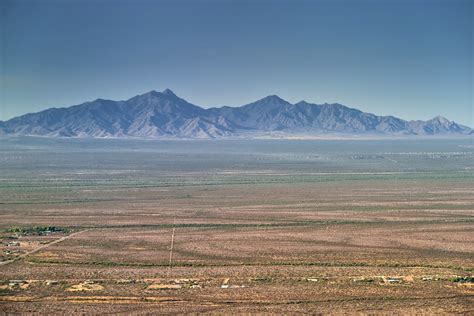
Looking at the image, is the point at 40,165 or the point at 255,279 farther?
the point at 40,165

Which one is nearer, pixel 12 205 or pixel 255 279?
pixel 255 279

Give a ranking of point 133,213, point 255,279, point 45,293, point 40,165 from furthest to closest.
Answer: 1. point 40,165
2. point 133,213
3. point 255,279
4. point 45,293

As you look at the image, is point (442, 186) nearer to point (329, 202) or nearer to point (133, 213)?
point (329, 202)

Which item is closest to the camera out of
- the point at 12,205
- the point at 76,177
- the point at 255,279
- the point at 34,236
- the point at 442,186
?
the point at 255,279

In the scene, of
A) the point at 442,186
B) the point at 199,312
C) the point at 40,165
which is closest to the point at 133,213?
the point at 199,312

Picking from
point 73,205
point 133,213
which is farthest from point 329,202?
point 73,205

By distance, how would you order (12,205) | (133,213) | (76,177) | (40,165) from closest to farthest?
(133,213)
(12,205)
(76,177)
(40,165)

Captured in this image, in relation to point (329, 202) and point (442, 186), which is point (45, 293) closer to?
point (329, 202)
